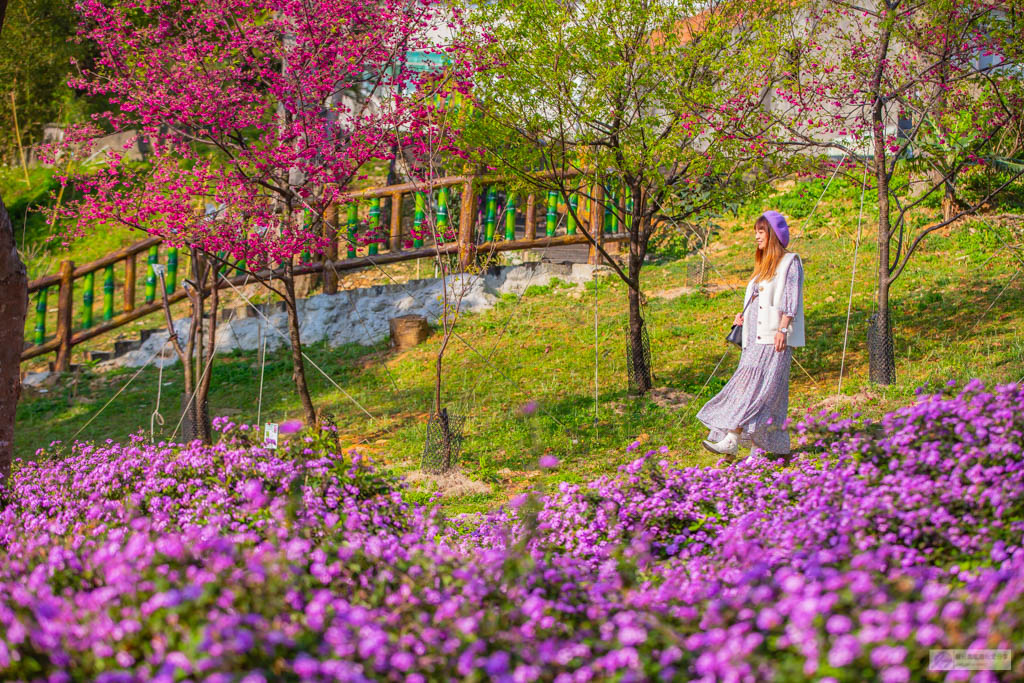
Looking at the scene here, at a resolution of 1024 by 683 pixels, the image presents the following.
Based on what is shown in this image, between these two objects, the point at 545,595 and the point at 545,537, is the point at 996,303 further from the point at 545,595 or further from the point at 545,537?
the point at 545,595

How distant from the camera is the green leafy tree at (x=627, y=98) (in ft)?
23.9

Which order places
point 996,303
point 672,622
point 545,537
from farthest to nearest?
1. point 996,303
2. point 545,537
3. point 672,622

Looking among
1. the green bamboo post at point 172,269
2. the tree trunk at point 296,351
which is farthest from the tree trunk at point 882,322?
the green bamboo post at point 172,269

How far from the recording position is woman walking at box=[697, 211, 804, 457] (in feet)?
18.8

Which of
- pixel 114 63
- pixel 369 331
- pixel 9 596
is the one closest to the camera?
pixel 9 596

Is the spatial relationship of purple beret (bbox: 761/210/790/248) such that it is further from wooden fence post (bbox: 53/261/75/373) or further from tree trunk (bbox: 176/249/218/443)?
wooden fence post (bbox: 53/261/75/373)

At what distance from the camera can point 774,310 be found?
228 inches

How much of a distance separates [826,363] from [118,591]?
6986 millimetres

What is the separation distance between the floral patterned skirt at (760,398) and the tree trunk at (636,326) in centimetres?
200

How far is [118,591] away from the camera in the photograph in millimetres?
2514

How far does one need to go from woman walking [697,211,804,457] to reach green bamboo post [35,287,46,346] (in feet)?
31.4

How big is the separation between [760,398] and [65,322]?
9.23 metres

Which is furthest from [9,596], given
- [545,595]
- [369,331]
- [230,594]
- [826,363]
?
[369,331]

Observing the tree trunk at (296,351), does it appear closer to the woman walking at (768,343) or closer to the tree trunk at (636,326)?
the tree trunk at (636,326)
